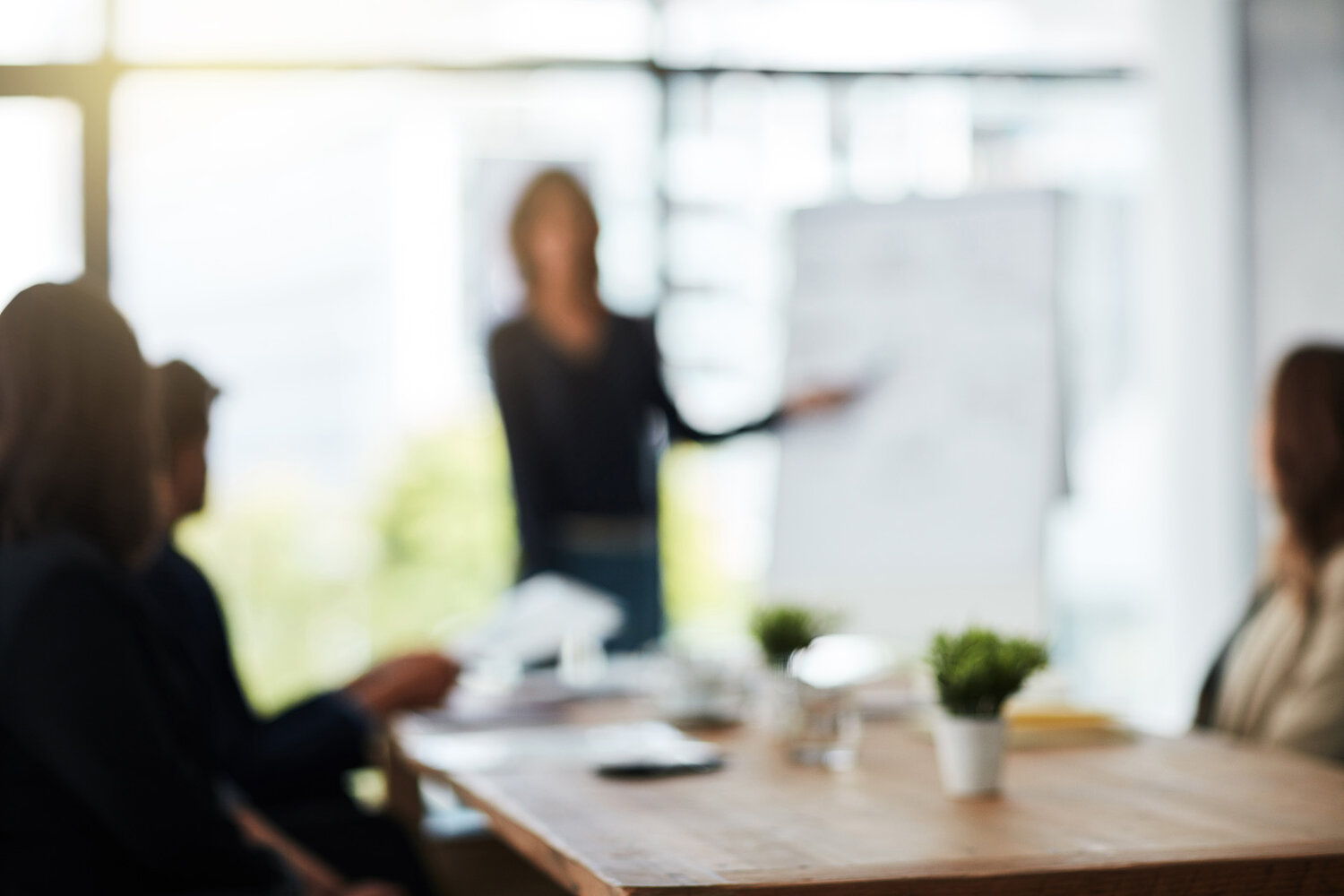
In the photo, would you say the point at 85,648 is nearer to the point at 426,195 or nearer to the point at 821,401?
the point at 821,401

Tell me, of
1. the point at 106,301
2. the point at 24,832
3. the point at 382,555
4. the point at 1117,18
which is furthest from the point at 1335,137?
the point at 24,832

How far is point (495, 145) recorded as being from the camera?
13.8 feet

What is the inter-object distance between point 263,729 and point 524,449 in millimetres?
1109

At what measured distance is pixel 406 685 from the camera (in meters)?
2.38

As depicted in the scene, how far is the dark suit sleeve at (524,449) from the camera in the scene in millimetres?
3312

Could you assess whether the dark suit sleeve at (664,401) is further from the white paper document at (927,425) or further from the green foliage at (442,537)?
the green foliage at (442,537)

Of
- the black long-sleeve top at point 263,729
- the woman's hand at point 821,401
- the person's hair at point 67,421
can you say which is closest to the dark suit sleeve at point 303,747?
the black long-sleeve top at point 263,729

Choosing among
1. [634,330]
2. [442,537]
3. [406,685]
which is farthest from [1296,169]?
Answer: [406,685]

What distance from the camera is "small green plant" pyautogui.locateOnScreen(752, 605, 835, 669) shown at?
2.12 metres

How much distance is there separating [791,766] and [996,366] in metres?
1.44

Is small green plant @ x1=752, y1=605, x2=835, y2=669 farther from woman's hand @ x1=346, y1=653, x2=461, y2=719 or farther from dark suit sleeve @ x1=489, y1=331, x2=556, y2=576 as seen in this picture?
dark suit sleeve @ x1=489, y1=331, x2=556, y2=576

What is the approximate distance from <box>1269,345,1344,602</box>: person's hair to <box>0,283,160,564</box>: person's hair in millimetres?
1680

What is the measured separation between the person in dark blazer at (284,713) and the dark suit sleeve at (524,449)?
910 mm

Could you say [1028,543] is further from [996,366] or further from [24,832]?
[24,832]
